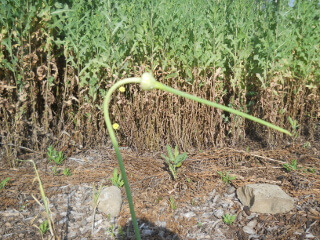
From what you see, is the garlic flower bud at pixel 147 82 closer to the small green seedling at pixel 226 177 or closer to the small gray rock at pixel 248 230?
the small gray rock at pixel 248 230

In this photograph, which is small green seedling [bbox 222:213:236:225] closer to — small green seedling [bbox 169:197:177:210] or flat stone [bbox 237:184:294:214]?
flat stone [bbox 237:184:294:214]

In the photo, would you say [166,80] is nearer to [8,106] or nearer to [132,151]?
[132,151]

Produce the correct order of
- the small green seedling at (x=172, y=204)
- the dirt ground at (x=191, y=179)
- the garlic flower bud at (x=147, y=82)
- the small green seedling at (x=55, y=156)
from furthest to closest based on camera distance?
the small green seedling at (x=55, y=156) < the small green seedling at (x=172, y=204) < the dirt ground at (x=191, y=179) < the garlic flower bud at (x=147, y=82)

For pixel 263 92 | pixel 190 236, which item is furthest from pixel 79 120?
pixel 263 92

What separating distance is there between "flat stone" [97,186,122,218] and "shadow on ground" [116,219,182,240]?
157 millimetres

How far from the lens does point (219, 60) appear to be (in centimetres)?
345

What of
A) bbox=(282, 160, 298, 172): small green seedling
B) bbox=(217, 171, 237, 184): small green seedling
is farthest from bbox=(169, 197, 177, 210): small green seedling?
bbox=(282, 160, 298, 172): small green seedling

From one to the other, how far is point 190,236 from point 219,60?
6.19 ft

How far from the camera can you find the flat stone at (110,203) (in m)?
2.46

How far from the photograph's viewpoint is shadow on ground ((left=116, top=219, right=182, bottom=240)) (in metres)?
2.28

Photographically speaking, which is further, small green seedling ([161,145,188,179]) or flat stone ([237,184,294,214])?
small green seedling ([161,145,188,179])

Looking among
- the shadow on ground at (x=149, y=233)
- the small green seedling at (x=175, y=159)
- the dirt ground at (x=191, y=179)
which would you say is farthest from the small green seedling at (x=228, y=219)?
the small green seedling at (x=175, y=159)

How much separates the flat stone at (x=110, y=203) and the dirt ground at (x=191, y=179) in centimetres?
6

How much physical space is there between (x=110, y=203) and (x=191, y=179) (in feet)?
2.55
